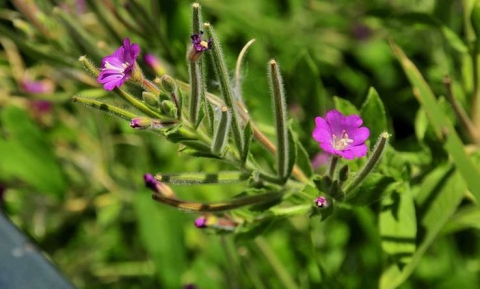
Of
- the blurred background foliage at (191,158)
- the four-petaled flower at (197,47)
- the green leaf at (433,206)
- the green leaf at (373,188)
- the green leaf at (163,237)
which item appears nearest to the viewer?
the four-petaled flower at (197,47)

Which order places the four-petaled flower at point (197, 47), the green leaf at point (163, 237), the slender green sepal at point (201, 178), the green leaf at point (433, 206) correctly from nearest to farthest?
the four-petaled flower at point (197, 47), the slender green sepal at point (201, 178), the green leaf at point (433, 206), the green leaf at point (163, 237)

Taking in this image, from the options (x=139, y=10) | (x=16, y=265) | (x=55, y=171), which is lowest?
(x=55, y=171)

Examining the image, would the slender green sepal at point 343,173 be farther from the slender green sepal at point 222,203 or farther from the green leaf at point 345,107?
the green leaf at point 345,107

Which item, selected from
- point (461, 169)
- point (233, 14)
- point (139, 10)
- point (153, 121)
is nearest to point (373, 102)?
point (461, 169)

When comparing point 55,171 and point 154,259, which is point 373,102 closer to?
point 154,259

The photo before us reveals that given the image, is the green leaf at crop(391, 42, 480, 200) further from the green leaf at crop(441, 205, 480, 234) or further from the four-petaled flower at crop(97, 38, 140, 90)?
the four-petaled flower at crop(97, 38, 140, 90)

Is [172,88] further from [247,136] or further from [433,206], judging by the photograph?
[433,206]

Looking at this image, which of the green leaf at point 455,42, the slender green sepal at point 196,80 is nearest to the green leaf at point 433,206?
the green leaf at point 455,42

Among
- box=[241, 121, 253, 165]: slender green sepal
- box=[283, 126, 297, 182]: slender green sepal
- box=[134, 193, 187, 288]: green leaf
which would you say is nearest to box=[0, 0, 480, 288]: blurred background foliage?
box=[134, 193, 187, 288]: green leaf
